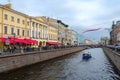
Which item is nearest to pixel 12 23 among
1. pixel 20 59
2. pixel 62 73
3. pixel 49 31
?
pixel 20 59

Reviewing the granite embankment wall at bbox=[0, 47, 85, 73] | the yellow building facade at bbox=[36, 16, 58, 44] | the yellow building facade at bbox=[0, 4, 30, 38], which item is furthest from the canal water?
the yellow building facade at bbox=[36, 16, 58, 44]

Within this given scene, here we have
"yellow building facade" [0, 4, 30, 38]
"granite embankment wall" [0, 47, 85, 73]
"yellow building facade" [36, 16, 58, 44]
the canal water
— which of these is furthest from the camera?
"yellow building facade" [36, 16, 58, 44]

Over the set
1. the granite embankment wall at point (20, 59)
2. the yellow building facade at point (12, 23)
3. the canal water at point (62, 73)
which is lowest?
the canal water at point (62, 73)

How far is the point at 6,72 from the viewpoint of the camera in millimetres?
30031

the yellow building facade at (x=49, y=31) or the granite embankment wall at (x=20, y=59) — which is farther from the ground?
the yellow building facade at (x=49, y=31)

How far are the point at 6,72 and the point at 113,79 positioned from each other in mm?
15258

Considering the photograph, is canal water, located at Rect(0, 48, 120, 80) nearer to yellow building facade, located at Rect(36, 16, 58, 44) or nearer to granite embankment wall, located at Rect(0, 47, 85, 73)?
granite embankment wall, located at Rect(0, 47, 85, 73)

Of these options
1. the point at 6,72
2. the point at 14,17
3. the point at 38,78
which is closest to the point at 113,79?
the point at 38,78

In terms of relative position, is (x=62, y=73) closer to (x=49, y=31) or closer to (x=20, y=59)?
(x=20, y=59)

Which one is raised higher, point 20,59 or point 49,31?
point 49,31

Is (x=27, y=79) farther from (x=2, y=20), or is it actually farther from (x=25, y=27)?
(x=25, y=27)

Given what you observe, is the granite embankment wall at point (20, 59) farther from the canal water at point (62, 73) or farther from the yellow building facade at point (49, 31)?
the yellow building facade at point (49, 31)

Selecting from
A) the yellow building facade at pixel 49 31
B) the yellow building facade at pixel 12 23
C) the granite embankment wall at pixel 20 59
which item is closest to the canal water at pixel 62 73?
the granite embankment wall at pixel 20 59

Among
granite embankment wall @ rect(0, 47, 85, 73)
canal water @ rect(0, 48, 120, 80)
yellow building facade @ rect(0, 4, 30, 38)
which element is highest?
yellow building facade @ rect(0, 4, 30, 38)
